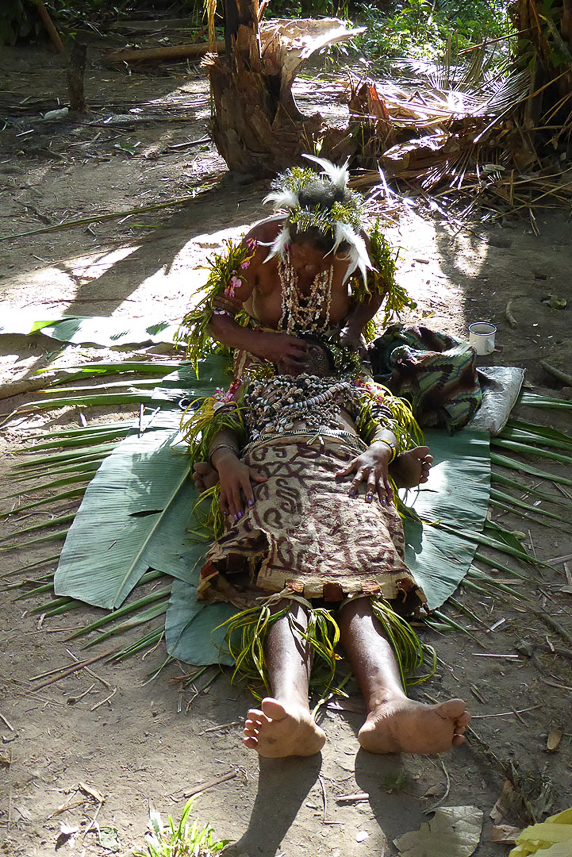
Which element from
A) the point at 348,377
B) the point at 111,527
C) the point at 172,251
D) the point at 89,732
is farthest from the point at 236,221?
the point at 89,732

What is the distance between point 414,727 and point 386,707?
91 mm

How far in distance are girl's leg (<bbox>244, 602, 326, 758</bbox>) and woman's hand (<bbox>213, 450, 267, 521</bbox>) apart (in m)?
0.38

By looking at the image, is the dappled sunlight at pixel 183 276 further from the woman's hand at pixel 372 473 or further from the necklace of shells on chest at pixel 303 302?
the woman's hand at pixel 372 473

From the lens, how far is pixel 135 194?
583cm

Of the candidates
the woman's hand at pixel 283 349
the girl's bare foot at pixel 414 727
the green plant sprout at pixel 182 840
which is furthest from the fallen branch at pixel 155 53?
the green plant sprout at pixel 182 840

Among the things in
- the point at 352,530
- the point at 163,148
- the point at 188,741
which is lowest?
the point at 188,741

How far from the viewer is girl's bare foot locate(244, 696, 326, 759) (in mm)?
1760

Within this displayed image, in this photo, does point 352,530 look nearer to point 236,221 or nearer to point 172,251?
point 172,251

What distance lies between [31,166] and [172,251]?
222 centimetres

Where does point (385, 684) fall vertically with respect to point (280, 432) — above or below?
below

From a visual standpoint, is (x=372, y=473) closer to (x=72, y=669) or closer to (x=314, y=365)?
(x=314, y=365)

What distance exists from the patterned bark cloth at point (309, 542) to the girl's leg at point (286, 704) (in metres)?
0.12

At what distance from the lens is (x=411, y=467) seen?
2.63m

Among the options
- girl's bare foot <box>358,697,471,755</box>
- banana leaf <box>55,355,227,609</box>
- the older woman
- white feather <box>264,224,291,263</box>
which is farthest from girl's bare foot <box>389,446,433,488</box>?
girl's bare foot <box>358,697,471,755</box>
